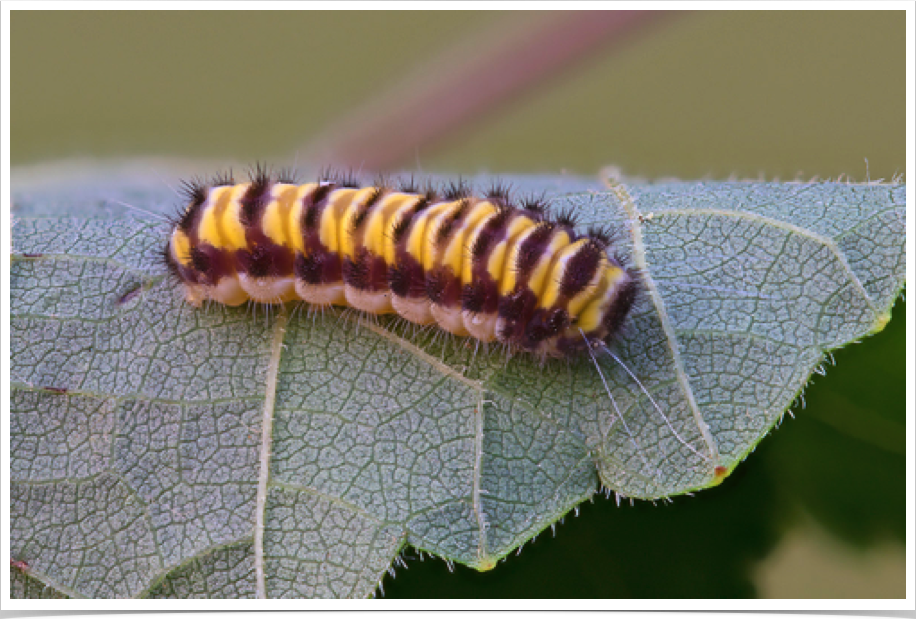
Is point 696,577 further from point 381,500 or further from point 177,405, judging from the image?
point 177,405

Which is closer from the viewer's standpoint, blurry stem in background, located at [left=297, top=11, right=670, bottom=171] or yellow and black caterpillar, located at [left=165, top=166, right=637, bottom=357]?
yellow and black caterpillar, located at [left=165, top=166, right=637, bottom=357]

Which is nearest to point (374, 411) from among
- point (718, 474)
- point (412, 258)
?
point (412, 258)

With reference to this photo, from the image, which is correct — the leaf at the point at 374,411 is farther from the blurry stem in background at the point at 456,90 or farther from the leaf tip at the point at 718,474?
the blurry stem in background at the point at 456,90

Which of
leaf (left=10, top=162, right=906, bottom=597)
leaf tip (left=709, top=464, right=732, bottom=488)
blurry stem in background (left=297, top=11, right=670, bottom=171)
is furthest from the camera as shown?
blurry stem in background (left=297, top=11, right=670, bottom=171)

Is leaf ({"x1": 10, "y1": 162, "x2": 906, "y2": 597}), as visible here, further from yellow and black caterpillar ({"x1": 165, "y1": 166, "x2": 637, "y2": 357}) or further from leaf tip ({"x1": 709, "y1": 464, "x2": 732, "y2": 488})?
yellow and black caterpillar ({"x1": 165, "y1": 166, "x2": 637, "y2": 357})

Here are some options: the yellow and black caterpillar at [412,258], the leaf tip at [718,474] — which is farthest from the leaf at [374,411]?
the yellow and black caterpillar at [412,258]

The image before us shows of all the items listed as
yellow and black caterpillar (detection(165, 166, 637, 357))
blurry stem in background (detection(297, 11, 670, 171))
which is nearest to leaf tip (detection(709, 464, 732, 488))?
yellow and black caterpillar (detection(165, 166, 637, 357))
